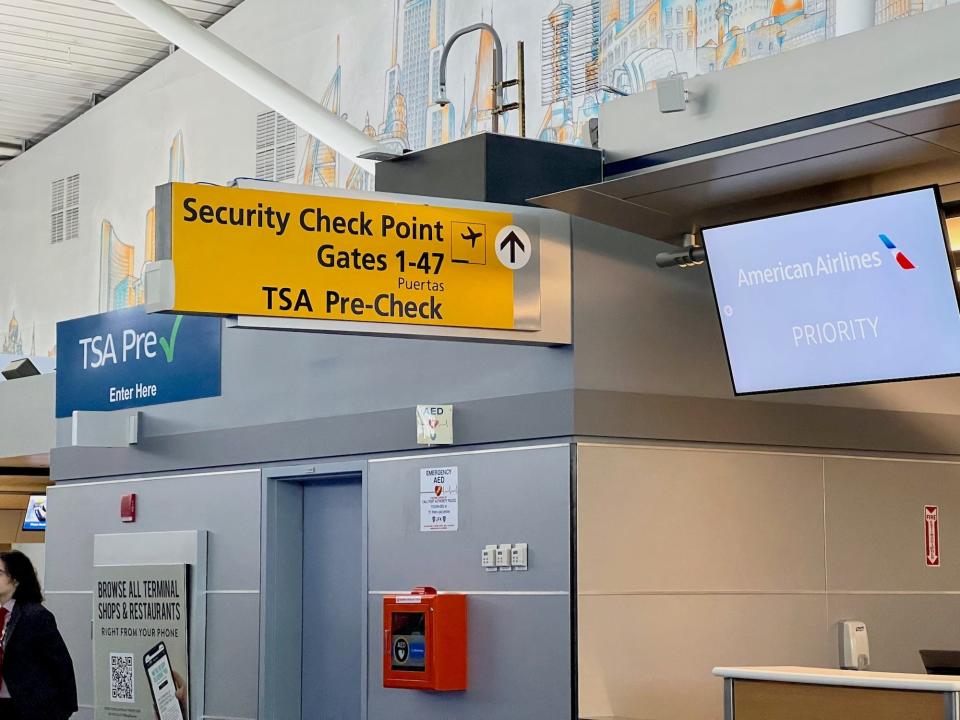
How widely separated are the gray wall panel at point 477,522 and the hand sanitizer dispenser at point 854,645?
1.56 m

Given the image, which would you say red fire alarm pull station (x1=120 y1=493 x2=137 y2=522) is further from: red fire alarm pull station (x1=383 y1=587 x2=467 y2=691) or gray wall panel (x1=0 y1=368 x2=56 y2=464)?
gray wall panel (x1=0 y1=368 x2=56 y2=464)

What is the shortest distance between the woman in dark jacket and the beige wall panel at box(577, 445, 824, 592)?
8.05 feet

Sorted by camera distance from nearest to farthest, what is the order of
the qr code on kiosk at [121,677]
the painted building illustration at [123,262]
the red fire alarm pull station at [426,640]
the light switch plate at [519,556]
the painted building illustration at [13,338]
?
1. the light switch plate at [519,556]
2. the red fire alarm pull station at [426,640]
3. the qr code on kiosk at [121,677]
4. the painted building illustration at [123,262]
5. the painted building illustration at [13,338]

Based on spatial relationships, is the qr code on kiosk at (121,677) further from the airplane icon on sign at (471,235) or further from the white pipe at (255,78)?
the white pipe at (255,78)

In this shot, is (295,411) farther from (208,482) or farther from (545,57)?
(545,57)

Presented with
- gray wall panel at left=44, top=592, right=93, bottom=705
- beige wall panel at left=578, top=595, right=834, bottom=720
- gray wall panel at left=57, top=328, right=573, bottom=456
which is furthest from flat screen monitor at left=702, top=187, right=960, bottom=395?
gray wall panel at left=44, top=592, right=93, bottom=705

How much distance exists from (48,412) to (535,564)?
7303 millimetres

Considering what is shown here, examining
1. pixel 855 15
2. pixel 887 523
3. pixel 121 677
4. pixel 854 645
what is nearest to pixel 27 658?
pixel 121 677

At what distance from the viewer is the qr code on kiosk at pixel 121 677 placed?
8.16 m

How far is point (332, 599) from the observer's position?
23.8 feet

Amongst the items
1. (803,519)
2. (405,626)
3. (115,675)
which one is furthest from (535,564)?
(115,675)

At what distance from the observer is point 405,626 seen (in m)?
6.36

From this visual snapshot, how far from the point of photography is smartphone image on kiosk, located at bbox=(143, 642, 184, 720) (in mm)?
7785

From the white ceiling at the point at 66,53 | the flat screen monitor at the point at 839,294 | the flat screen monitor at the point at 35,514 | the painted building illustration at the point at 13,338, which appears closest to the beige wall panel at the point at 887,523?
the flat screen monitor at the point at 839,294
